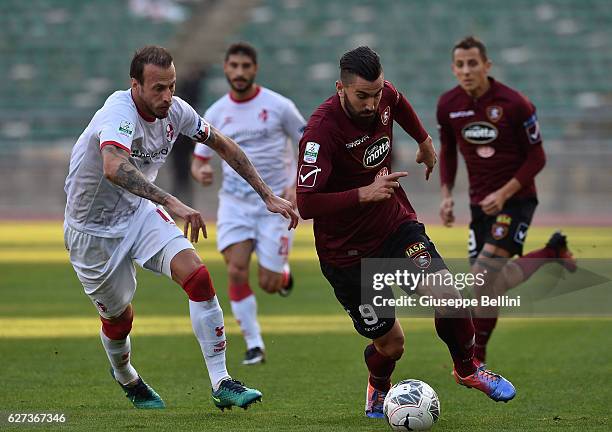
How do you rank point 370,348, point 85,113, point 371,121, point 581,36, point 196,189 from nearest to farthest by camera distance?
point 371,121 < point 370,348 < point 196,189 < point 85,113 < point 581,36

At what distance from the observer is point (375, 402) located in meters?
6.96

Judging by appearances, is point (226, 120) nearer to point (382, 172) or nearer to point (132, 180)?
point (382, 172)

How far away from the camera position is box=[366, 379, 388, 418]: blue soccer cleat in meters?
6.89

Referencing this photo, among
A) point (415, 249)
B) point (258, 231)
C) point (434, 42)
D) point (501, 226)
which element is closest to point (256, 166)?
point (258, 231)

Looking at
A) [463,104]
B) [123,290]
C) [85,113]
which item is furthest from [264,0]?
[123,290]

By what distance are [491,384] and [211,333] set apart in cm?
170

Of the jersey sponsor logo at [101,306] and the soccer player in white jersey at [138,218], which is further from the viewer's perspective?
the jersey sponsor logo at [101,306]

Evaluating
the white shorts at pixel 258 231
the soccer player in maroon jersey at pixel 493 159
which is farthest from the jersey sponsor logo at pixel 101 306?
the soccer player in maroon jersey at pixel 493 159

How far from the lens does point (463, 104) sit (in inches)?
353

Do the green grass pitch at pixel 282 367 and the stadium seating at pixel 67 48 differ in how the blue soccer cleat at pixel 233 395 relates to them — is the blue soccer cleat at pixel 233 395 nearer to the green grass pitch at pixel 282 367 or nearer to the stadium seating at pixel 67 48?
the green grass pitch at pixel 282 367

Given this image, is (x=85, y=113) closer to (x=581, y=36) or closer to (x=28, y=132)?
(x=28, y=132)

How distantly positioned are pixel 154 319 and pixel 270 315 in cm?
127

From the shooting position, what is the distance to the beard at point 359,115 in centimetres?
632

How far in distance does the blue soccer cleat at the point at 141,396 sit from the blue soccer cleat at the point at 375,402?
1346 millimetres
